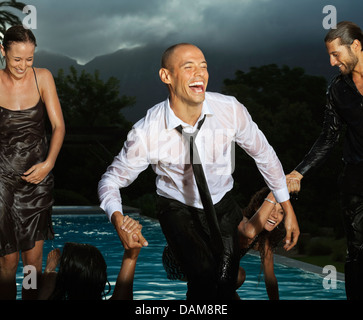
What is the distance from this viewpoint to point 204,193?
3980 millimetres

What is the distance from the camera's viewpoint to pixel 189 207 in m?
4.25

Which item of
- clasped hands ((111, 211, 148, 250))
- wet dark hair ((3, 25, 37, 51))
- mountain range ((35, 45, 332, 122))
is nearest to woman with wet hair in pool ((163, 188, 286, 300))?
clasped hands ((111, 211, 148, 250))

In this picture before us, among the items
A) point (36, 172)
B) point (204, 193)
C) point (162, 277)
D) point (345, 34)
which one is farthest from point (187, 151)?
point (162, 277)

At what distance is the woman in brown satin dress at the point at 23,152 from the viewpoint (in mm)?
4586

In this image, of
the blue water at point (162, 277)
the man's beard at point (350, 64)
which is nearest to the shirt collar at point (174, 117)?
the man's beard at point (350, 64)

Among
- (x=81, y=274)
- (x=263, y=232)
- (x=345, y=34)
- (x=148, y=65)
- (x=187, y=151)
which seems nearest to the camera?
(x=81, y=274)

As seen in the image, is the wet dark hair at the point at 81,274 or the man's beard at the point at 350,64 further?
the man's beard at the point at 350,64

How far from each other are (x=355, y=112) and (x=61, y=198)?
762 inches

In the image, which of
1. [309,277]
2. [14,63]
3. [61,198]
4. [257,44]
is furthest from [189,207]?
[257,44]

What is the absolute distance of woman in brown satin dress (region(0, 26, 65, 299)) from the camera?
15.0 ft

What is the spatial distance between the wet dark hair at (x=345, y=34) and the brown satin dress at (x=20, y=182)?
230cm

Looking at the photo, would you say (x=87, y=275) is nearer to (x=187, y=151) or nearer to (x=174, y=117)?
(x=187, y=151)

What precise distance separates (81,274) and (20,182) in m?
1.21

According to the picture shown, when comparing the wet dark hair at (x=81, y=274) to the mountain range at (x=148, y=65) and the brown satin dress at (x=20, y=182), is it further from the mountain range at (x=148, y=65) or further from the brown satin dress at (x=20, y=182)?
the mountain range at (x=148, y=65)
